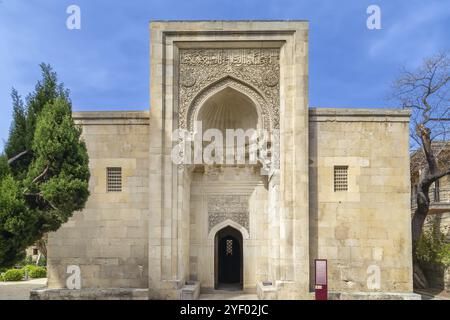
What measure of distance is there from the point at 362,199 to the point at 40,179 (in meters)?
8.10

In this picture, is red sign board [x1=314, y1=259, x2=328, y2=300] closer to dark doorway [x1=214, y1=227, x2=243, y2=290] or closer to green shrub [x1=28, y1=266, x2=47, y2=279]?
dark doorway [x1=214, y1=227, x2=243, y2=290]

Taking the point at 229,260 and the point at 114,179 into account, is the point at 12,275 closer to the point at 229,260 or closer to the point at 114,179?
the point at 114,179

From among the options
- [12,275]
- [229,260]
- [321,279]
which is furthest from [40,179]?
[12,275]

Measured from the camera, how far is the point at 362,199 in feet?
37.7

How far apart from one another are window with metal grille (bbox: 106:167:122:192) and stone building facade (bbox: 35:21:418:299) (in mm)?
29

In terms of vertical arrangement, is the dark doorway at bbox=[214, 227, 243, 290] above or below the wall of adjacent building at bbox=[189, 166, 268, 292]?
below

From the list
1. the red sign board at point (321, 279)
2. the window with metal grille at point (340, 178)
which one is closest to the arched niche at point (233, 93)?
the window with metal grille at point (340, 178)

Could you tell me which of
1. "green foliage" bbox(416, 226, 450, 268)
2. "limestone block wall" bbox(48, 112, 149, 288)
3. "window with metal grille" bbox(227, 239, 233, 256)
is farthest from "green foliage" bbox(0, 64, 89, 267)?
"green foliage" bbox(416, 226, 450, 268)

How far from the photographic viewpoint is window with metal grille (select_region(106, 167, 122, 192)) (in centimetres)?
1175

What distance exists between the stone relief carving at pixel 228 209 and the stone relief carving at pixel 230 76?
254 centimetres

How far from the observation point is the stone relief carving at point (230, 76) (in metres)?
11.7

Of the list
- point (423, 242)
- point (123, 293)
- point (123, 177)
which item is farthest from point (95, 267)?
point (423, 242)

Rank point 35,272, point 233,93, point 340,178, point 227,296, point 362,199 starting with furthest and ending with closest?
point 35,272 → point 233,93 → point 227,296 → point 340,178 → point 362,199

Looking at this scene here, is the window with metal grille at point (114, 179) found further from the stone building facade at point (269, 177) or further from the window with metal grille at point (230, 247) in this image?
the window with metal grille at point (230, 247)
